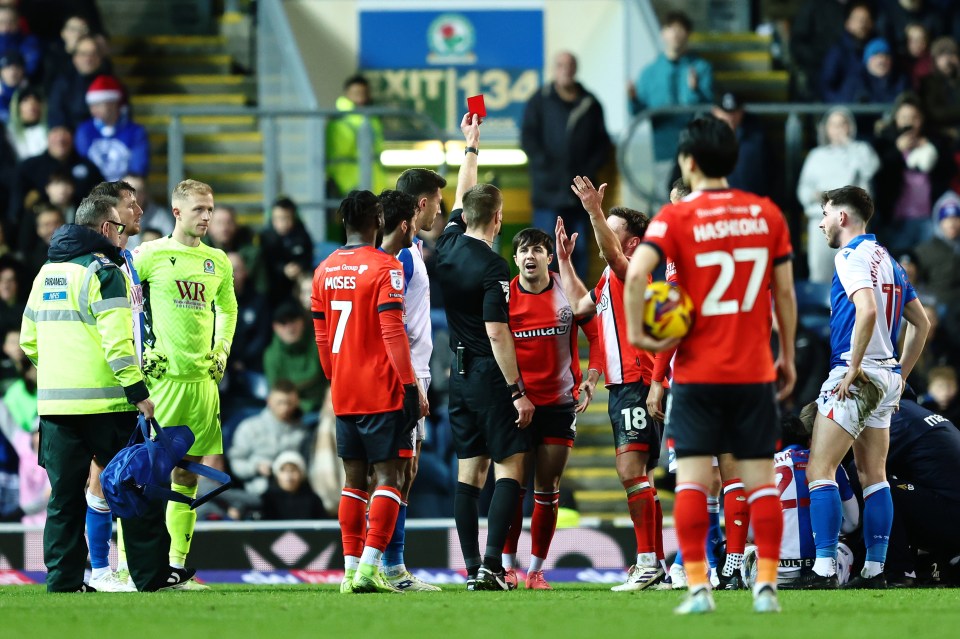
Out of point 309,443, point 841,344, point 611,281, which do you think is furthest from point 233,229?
point 841,344

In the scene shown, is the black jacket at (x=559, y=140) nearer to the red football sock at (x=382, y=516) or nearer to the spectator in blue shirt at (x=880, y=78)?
the spectator in blue shirt at (x=880, y=78)

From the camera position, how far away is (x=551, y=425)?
30.4 feet

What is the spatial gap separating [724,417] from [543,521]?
8.17 ft

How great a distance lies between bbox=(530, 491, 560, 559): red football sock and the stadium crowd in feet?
12.3

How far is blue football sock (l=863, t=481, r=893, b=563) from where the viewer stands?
9.05 m

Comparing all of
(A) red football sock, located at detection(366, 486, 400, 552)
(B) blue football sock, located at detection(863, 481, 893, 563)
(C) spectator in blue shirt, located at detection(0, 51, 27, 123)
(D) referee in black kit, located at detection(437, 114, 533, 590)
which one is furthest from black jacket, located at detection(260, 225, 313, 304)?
(B) blue football sock, located at detection(863, 481, 893, 563)

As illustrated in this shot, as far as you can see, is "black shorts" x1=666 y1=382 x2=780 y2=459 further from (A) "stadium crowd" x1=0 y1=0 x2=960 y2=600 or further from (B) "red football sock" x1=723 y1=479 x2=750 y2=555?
(A) "stadium crowd" x1=0 y1=0 x2=960 y2=600

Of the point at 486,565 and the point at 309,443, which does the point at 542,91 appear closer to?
the point at 309,443

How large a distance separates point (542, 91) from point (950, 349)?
171 inches

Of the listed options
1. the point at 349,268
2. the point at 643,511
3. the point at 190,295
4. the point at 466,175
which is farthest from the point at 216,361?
the point at 643,511

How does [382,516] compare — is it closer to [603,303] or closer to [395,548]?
[395,548]

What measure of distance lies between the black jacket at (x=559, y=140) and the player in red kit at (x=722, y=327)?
24.8 feet

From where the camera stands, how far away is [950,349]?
13.6 m

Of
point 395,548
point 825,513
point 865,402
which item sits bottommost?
point 395,548
